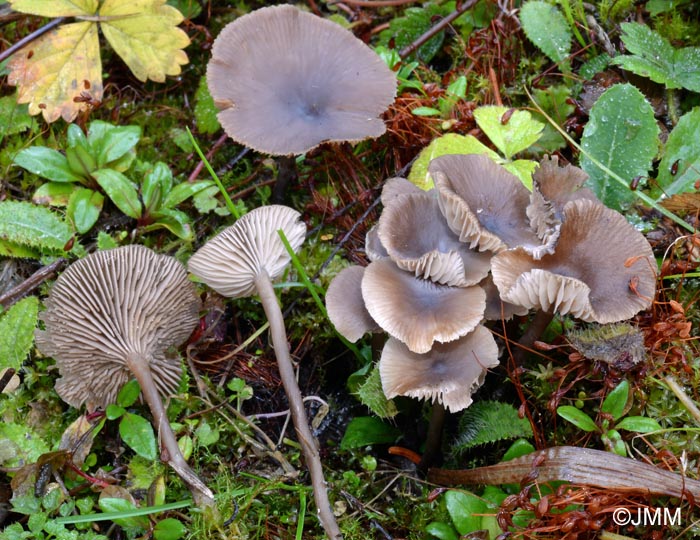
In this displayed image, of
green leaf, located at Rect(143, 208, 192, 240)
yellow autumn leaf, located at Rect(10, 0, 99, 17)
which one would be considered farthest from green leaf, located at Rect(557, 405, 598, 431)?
yellow autumn leaf, located at Rect(10, 0, 99, 17)

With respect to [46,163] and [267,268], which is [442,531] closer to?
[267,268]

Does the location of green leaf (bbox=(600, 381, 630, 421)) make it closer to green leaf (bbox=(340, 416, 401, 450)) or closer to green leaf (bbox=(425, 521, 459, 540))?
green leaf (bbox=(425, 521, 459, 540))

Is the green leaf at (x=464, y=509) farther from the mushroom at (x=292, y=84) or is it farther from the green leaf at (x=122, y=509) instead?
the mushroom at (x=292, y=84)

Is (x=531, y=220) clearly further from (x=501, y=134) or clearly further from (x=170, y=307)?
(x=170, y=307)

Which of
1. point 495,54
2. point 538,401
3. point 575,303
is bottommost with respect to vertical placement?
point 538,401

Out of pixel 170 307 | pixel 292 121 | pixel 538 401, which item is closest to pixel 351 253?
pixel 292 121

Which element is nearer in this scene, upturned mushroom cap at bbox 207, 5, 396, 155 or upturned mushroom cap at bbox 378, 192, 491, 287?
upturned mushroom cap at bbox 378, 192, 491, 287
